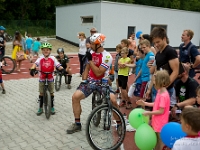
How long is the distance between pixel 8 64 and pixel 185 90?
9718 millimetres

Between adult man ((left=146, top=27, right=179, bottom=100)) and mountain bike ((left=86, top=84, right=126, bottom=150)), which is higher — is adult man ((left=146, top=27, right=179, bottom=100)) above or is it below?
above

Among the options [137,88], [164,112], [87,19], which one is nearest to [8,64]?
[137,88]

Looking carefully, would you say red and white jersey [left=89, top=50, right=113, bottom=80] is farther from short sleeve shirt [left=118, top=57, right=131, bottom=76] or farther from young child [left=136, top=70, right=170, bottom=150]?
short sleeve shirt [left=118, top=57, right=131, bottom=76]

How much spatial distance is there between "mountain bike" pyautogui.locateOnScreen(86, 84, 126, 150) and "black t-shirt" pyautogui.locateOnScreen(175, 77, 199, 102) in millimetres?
1037

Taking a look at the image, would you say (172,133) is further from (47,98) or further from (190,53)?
(47,98)

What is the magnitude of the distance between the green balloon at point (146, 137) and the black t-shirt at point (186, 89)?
0.86 meters

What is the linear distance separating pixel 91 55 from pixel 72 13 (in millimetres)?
24286

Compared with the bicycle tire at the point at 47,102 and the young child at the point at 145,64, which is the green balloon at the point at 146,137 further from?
the bicycle tire at the point at 47,102

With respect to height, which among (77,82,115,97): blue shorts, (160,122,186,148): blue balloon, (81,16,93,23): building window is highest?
(81,16,93,23): building window

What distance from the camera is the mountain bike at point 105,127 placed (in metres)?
3.86

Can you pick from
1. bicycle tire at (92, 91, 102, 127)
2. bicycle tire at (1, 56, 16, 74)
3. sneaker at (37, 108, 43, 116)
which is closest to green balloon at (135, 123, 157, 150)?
bicycle tire at (92, 91, 102, 127)

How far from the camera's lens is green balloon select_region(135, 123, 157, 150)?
10.9ft

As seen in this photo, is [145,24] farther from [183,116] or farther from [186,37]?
[183,116]

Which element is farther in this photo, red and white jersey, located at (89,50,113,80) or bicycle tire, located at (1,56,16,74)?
bicycle tire, located at (1,56,16,74)
